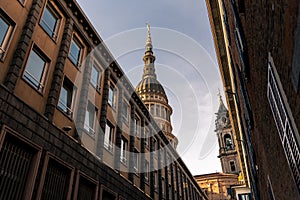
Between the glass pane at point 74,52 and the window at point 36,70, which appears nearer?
the window at point 36,70

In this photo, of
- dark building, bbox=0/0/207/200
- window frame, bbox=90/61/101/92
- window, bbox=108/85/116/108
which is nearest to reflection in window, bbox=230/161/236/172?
dark building, bbox=0/0/207/200

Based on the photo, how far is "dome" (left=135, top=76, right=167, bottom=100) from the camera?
75938mm

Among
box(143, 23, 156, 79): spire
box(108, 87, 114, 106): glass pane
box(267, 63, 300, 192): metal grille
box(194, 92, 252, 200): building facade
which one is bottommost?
box(267, 63, 300, 192): metal grille

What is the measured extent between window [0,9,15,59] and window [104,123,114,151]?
27.6ft

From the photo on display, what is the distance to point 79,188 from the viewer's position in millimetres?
12445

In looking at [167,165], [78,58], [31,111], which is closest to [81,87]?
[78,58]

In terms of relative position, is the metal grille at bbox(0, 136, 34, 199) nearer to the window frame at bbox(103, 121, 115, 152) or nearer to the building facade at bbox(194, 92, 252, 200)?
the window frame at bbox(103, 121, 115, 152)

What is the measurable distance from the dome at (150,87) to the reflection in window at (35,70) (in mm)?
63567

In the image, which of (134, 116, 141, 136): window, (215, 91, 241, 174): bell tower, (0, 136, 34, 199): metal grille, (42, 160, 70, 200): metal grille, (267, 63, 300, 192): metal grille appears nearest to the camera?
(267, 63, 300, 192): metal grille

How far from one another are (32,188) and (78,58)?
839 centimetres

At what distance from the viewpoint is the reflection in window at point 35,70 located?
36.2 feet

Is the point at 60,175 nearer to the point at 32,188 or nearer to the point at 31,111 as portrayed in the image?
the point at 32,188

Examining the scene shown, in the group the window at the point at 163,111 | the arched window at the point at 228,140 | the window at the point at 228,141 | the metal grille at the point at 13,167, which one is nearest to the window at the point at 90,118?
the metal grille at the point at 13,167

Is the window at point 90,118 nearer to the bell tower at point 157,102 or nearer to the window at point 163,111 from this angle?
the bell tower at point 157,102
